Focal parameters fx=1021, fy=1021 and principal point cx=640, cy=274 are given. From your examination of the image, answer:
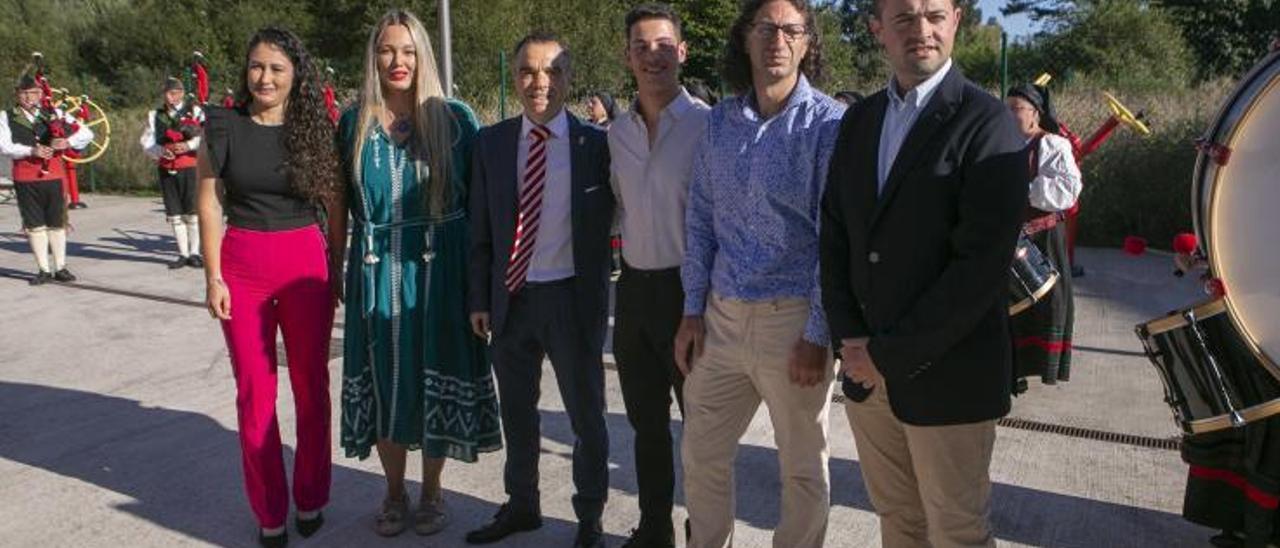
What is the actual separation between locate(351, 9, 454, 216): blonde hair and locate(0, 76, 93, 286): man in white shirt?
7.24 metres

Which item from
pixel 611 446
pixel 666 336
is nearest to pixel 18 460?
pixel 611 446

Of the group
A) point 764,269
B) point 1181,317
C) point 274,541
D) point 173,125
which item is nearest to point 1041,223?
point 1181,317

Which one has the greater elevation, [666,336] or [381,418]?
→ [666,336]

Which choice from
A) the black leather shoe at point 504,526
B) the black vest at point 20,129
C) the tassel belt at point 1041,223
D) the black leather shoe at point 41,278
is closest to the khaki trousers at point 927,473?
the black leather shoe at point 504,526

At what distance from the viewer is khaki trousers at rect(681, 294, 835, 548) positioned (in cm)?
295

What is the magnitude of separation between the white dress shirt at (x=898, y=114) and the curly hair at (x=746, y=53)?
0.43 metres

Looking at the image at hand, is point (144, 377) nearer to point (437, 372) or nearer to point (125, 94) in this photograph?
point (437, 372)

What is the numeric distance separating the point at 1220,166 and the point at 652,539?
2.15 metres

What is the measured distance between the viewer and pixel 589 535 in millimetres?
3707

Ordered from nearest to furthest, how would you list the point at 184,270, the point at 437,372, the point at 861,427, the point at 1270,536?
the point at 861,427, the point at 1270,536, the point at 437,372, the point at 184,270

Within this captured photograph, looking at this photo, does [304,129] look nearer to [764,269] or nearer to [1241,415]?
[764,269]

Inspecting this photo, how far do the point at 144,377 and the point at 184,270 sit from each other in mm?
4126

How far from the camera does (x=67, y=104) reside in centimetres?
1127

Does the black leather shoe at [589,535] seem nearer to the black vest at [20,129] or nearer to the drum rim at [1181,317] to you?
the drum rim at [1181,317]
